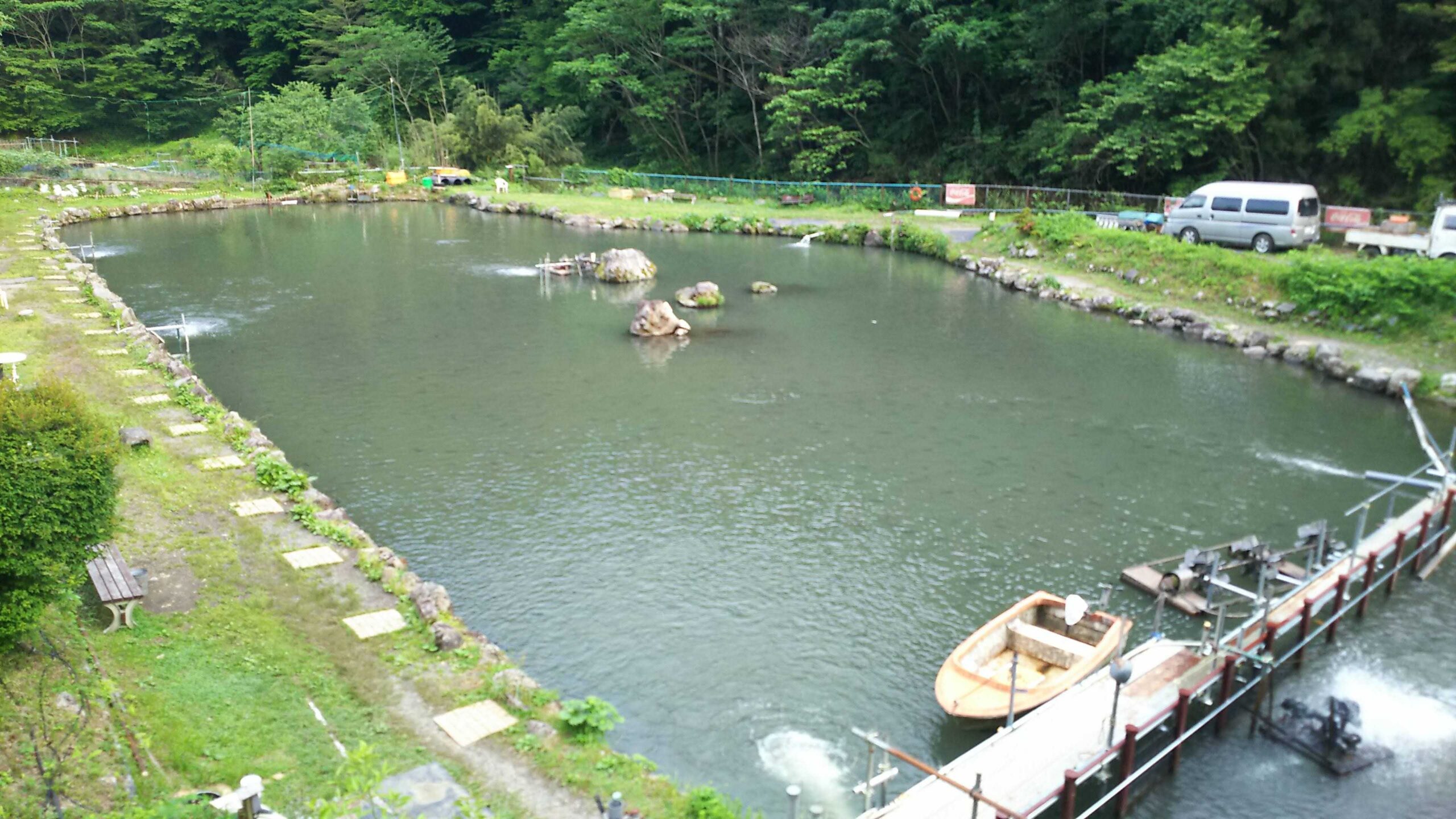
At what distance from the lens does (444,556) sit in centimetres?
1362

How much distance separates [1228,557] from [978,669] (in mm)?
5332

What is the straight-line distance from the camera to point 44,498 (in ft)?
27.7

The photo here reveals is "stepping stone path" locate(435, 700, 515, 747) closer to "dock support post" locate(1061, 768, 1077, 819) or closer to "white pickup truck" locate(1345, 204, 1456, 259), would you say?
"dock support post" locate(1061, 768, 1077, 819)

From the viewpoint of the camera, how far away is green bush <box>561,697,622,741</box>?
9266 mm

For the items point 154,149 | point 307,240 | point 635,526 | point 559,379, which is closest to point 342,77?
point 154,149

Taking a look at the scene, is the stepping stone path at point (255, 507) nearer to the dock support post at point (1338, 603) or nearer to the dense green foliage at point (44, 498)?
the dense green foliage at point (44, 498)

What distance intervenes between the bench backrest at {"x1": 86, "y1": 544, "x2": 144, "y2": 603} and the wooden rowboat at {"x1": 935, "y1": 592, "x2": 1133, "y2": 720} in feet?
26.9

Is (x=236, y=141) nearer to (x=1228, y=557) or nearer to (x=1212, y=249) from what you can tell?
(x=1212, y=249)

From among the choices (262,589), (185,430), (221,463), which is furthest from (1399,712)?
(185,430)

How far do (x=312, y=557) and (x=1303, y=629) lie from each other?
11.8 m

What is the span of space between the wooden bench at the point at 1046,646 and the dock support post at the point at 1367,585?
14.3 feet

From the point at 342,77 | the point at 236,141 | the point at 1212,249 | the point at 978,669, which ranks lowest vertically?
the point at 978,669

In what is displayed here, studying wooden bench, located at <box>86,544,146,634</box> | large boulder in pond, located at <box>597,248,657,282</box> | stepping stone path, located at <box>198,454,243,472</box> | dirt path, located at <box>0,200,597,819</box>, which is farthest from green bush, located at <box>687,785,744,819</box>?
large boulder in pond, located at <box>597,248,657,282</box>

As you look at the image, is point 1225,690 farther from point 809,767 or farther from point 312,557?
point 312,557
